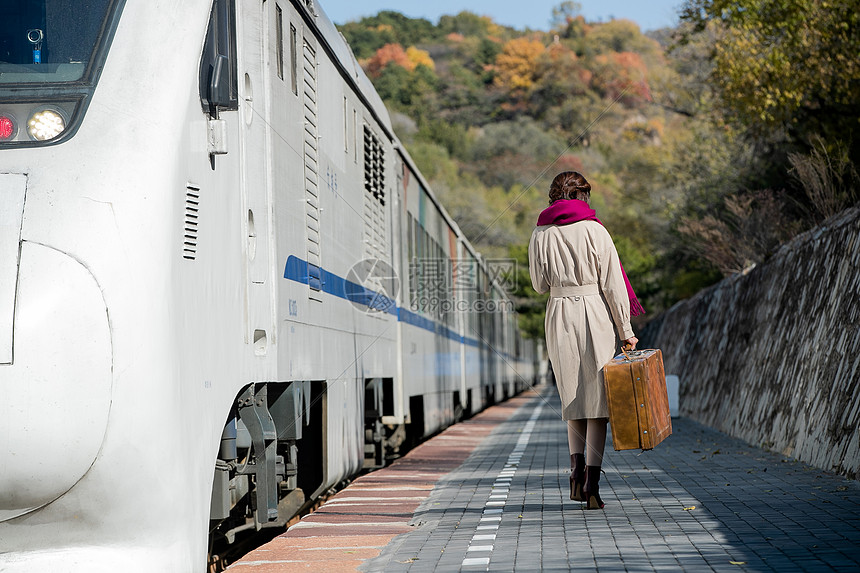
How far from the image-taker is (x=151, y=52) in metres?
5.39

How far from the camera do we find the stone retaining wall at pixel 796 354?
10.8 metres

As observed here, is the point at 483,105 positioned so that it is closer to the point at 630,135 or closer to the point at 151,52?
the point at 630,135

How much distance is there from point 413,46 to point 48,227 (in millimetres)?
152631

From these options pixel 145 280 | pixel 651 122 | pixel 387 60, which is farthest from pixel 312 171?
pixel 651 122

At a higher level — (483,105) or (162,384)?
(483,105)

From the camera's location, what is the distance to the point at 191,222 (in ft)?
18.1

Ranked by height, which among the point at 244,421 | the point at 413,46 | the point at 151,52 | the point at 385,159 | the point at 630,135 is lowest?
the point at 244,421

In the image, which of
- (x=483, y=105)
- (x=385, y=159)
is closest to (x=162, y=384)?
(x=385, y=159)

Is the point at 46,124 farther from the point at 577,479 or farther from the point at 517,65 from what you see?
the point at 517,65

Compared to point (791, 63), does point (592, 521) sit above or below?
below

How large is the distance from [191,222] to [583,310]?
299 cm

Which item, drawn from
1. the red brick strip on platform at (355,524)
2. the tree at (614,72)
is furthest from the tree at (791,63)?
the tree at (614,72)

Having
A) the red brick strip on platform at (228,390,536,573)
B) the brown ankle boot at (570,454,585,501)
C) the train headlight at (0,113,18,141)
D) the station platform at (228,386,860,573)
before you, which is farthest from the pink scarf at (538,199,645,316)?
the train headlight at (0,113,18,141)

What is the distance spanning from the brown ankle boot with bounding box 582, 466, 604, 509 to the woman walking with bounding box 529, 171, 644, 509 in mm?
13
